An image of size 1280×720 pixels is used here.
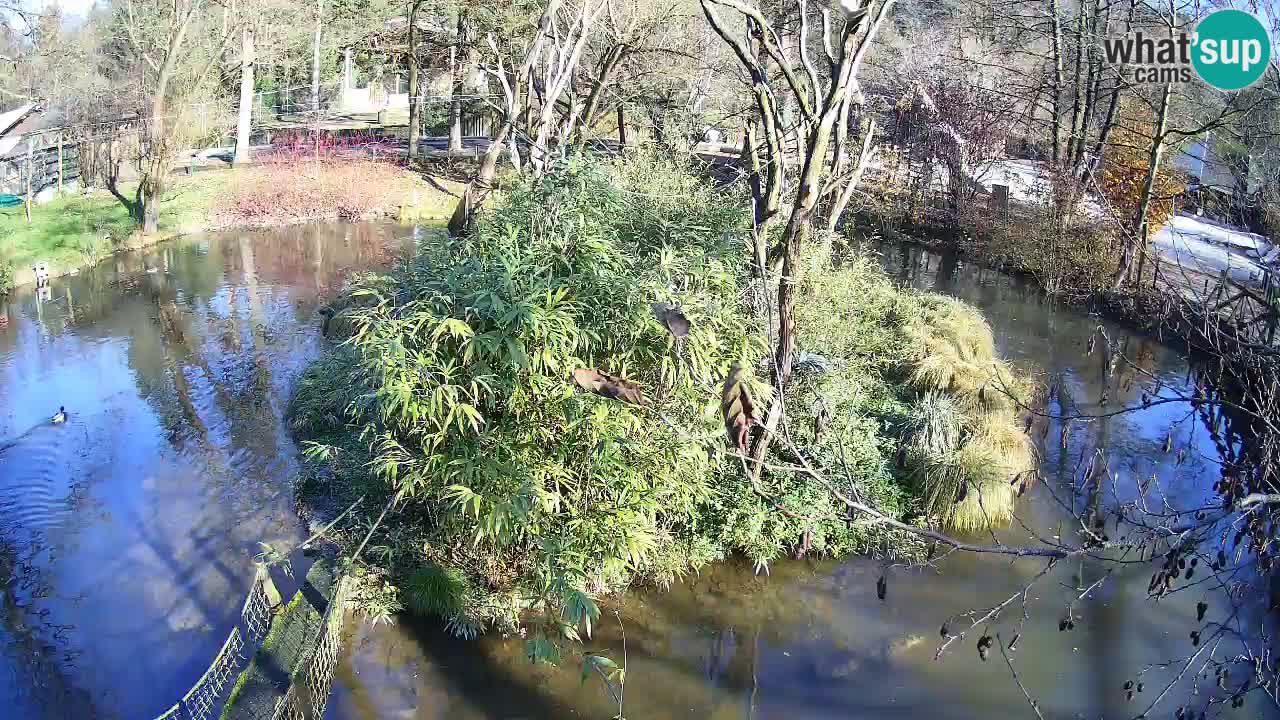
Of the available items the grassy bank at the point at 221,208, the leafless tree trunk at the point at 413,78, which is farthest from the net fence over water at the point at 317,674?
the leafless tree trunk at the point at 413,78

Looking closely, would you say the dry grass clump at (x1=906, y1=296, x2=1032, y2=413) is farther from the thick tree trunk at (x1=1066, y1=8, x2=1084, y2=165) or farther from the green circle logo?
the thick tree trunk at (x1=1066, y1=8, x2=1084, y2=165)

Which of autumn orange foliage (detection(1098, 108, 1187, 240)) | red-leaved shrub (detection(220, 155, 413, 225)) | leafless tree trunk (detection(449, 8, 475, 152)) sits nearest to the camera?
autumn orange foliage (detection(1098, 108, 1187, 240))

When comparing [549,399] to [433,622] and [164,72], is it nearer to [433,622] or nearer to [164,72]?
[433,622]

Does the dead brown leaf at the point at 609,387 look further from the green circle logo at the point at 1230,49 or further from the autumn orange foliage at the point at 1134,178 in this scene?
the autumn orange foliage at the point at 1134,178

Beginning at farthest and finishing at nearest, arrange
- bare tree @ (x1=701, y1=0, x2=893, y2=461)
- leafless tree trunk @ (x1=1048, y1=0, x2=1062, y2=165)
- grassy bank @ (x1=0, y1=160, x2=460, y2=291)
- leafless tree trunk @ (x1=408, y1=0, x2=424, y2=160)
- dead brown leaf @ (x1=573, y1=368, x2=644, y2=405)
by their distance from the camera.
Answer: leafless tree trunk @ (x1=408, y1=0, x2=424, y2=160)
leafless tree trunk @ (x1=1048, y1=0, x2=1062, y2=165)
grassy bank @ (x1=0, y1=160, x2=460, y2=291)
bare tree @ (x1=701, y1=0, x2=893, y2=461)
dead brown leaf @ (x1=573, y1=368, x2=644, y2=405)

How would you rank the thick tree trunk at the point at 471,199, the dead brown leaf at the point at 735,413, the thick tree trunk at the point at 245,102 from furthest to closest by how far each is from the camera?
the thick tree trunk at the point at 245,102
the thick tree trunk at the point at 471,199
the dead brown leaf at the point at 735,413

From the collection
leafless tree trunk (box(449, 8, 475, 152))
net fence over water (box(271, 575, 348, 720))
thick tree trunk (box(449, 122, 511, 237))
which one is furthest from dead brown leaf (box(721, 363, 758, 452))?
leafless tree trunk (box(449, 8, 475, 152))

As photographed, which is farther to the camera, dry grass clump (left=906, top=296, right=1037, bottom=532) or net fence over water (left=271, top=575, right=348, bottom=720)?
dry grass clump (left=906, top=296, right=1037, bottom=532)
